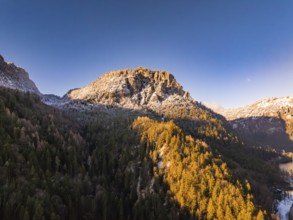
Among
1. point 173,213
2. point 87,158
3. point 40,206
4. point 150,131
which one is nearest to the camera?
point 40,206

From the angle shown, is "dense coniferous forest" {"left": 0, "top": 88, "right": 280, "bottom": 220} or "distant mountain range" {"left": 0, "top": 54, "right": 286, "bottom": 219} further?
"distant mountain range" {"left": 0, "top": 54, "right": 286, "bottom": 219}

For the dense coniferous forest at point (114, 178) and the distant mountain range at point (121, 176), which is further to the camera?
the distant mountain range at point (121, 176)

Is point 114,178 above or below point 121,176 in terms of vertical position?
below

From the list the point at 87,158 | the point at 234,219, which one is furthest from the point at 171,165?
the point at 87,158

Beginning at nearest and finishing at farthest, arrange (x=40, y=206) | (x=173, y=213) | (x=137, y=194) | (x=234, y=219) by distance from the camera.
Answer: (x=40, y=206) → (x=234, y=219) → (x=173, y=213) → (x=137, y=194)

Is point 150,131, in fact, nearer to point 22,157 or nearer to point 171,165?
point 171,165

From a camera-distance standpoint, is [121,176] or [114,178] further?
[114,178]

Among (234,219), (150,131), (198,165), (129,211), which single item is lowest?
(129,211)

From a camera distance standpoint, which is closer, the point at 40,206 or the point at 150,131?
the point at 40,206
